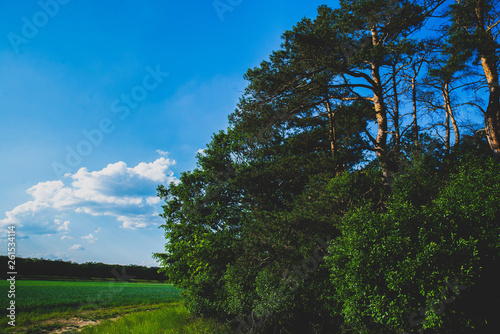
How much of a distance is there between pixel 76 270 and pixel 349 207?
65817mm

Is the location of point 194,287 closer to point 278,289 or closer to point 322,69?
point 278,289

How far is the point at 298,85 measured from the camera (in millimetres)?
11977

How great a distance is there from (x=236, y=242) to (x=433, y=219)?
776 cm

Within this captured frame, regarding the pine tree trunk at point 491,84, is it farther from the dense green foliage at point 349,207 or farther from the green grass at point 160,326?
the green grass at point 160,326

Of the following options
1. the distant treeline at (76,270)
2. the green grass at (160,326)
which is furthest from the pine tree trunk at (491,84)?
the distant treeline at (76,270)

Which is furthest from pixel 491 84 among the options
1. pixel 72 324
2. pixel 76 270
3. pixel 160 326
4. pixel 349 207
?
pixel 76 270

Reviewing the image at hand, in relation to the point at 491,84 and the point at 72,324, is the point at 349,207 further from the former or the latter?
the point at 72,324

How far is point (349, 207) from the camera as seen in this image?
→ 9.52 metres

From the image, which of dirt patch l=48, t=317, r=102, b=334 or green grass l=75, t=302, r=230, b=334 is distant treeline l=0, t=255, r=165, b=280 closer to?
dirt patch l=48, t=317, r=102, b=334

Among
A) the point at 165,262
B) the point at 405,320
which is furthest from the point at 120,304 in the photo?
the point at 405,320

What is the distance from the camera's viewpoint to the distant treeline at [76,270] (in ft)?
153

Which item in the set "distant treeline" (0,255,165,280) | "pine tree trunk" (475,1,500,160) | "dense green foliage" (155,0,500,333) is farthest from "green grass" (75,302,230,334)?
"distant treeline" (0,255,165,280)

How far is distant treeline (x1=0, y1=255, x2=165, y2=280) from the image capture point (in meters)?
46.8

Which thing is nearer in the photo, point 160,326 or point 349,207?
point 349,207
